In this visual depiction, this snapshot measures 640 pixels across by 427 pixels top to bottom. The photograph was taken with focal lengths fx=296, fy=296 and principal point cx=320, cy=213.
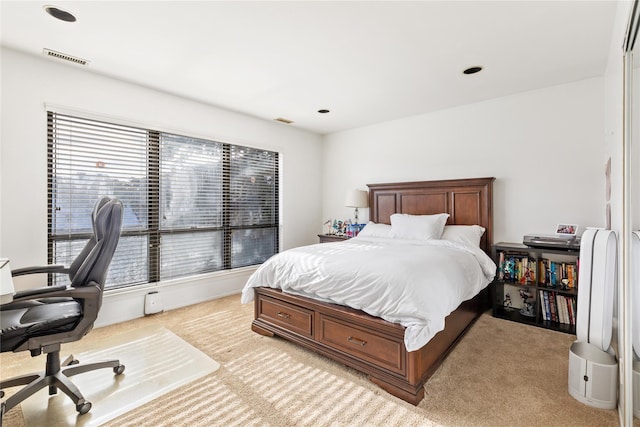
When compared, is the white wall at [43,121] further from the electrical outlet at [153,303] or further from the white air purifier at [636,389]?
the white air purifier at [636,389]

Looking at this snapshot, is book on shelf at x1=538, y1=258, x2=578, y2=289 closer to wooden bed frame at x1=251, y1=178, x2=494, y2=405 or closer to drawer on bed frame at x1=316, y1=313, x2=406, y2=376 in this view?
wooden bed frame at x1=251, y1=178, x2=494, y2=405

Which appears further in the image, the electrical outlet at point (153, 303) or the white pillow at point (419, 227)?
the white pillow at point (419, 227)

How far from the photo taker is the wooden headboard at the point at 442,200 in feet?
11.6

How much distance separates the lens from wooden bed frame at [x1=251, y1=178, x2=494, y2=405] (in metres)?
1.89

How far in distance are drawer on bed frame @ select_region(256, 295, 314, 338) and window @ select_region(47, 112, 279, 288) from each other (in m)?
1.44

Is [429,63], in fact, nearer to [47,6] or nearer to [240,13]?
[240,13]

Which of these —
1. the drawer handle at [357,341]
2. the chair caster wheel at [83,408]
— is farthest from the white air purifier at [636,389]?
the chair caster wheel at [83,408]

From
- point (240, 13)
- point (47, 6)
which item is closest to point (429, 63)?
point (240, 13)

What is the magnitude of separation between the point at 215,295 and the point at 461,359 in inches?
117

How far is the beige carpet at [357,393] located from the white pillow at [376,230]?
5.29 feet

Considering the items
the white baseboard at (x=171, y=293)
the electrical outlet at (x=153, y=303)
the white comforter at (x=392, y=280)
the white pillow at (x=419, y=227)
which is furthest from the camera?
the white pillow at (x=419, y=227)

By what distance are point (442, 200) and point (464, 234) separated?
665 mm

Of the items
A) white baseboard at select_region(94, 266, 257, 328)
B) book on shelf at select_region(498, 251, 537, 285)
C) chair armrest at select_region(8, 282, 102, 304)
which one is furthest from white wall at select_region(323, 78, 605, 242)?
chair armrest at select_region(8, 282, 102, 304)

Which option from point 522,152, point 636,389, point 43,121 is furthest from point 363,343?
point 43,121
